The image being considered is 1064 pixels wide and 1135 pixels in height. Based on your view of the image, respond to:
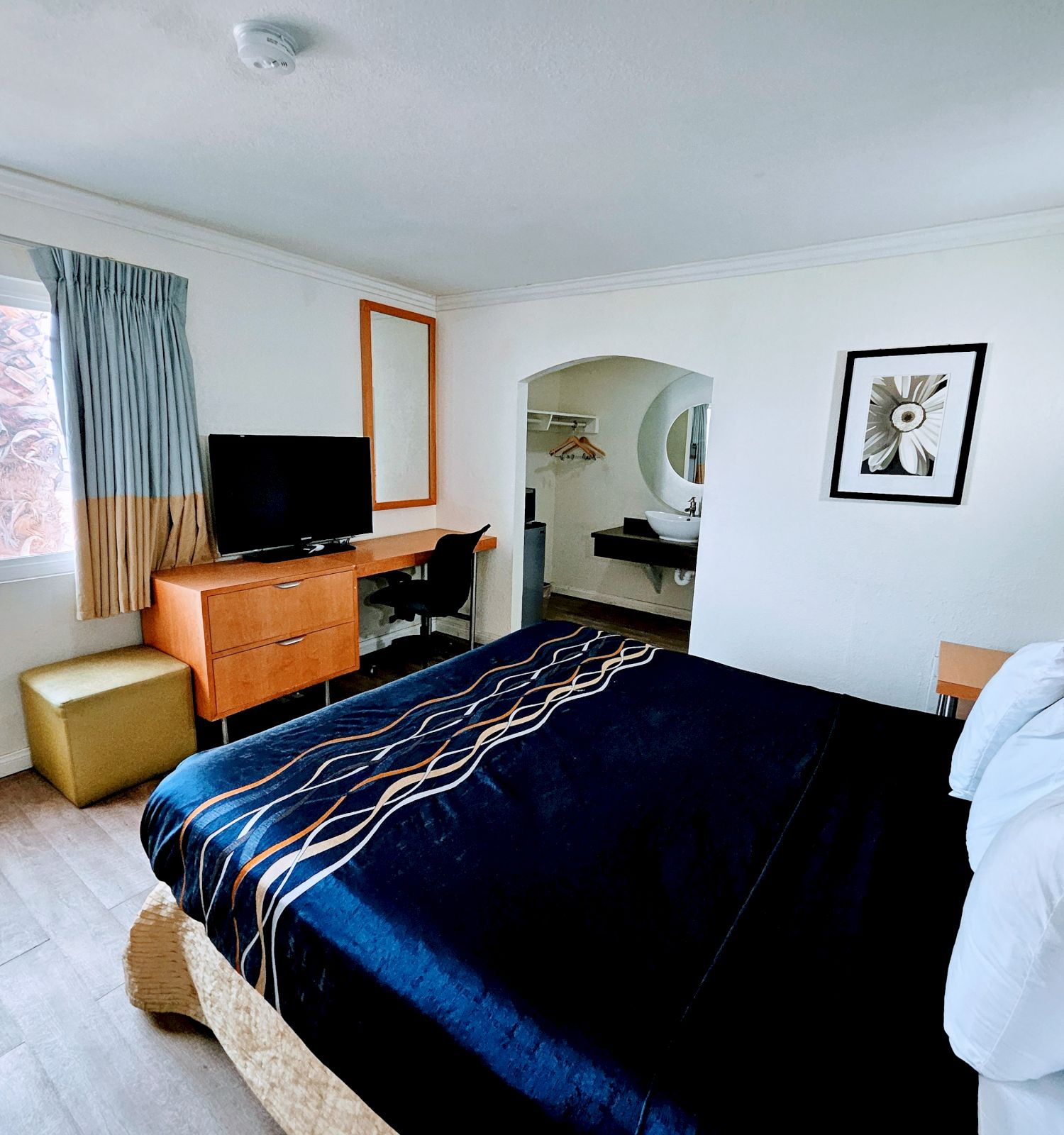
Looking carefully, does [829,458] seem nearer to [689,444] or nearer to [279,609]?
[689,444]

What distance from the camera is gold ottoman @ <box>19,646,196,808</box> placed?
7.79ft

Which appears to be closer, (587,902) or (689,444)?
(587,902)

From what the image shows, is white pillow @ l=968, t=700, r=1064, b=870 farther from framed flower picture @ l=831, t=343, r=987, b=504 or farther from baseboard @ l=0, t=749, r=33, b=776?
baseboard @ l=0, t=749, r=33, b=776

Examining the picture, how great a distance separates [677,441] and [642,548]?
97cm

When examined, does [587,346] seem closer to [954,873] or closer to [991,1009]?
[954,873]

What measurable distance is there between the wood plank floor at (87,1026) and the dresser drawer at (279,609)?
851 millimetres

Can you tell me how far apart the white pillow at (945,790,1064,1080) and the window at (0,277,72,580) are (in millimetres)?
3237

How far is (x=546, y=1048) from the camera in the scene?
910 millimetres

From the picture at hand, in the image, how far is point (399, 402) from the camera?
Result: 13.4 feet

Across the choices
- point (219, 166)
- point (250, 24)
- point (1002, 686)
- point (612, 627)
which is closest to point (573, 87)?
point (250, 24)

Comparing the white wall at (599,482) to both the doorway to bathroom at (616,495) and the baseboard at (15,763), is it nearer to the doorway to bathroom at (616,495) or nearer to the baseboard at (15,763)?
the doorway to bathroom at (616,495)

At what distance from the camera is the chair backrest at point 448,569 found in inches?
142

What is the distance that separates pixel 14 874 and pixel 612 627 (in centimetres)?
366

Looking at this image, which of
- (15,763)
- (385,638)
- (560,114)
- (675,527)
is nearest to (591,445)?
(675,527)
